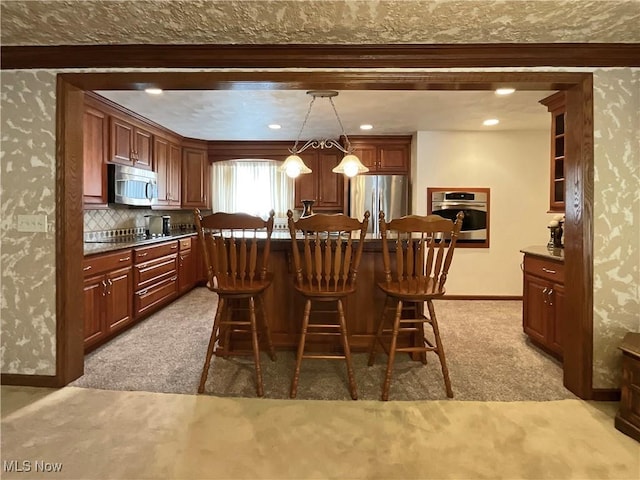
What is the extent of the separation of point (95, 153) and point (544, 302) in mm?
4152

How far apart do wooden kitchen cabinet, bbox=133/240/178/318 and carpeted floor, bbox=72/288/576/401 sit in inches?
13.2

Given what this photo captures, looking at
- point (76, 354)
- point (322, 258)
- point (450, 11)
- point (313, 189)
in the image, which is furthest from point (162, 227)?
point (450, 11)

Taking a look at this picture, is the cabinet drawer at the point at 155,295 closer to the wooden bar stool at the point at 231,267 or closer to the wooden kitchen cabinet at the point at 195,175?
the wooden kitchen cabinet at the point at 195,175

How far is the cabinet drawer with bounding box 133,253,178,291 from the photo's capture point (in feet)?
12.6

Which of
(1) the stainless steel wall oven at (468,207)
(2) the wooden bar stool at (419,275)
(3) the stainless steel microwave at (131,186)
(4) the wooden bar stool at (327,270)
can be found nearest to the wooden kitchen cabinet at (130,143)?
(3) the stainless steel microwave at (131,186)

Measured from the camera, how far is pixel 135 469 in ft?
5.64

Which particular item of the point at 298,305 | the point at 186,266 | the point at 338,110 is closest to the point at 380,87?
the point at 298,305

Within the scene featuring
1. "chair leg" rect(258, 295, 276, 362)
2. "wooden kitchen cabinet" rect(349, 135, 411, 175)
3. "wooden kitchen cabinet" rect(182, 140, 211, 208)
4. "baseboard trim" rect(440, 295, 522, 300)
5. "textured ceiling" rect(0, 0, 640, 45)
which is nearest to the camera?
"textured ceiling" rect(0, 0, 640, 45)

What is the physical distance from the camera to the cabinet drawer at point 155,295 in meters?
3.86

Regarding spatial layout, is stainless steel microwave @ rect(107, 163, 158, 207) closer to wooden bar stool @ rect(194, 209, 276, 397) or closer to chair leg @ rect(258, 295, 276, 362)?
wooden bar stool @ rect(194, 209, 276, 397)

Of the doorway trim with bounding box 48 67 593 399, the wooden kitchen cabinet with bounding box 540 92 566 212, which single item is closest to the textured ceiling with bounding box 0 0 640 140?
the doorway trim with bounding box 48 67 593 399

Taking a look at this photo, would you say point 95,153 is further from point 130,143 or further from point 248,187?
point 248,187

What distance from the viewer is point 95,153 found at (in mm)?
3670

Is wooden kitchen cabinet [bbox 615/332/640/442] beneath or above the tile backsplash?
beneath
